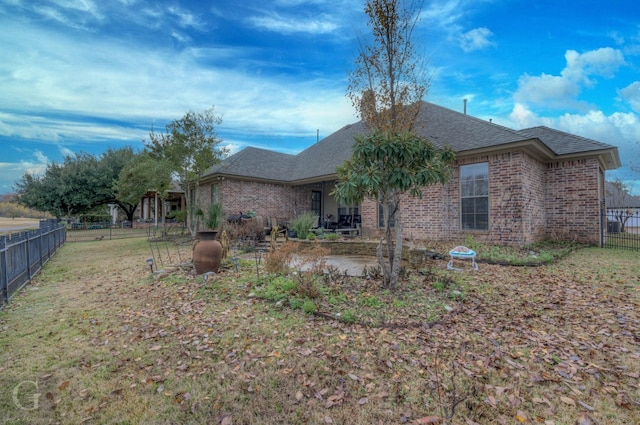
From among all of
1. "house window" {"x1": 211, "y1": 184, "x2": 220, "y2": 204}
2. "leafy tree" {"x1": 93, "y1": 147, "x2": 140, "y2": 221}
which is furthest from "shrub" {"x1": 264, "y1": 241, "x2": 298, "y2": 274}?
"leafy tree" {"x1": 93, "y1": 147, "x2": 140, "y2": 221}

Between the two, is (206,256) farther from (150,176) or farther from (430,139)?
(150,176)

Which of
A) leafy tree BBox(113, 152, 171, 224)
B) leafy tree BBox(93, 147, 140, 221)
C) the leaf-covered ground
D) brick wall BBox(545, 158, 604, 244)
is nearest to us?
the leaf-covered ground

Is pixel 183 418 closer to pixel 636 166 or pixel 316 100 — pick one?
pixel 316 100

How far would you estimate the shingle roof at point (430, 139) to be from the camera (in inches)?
380

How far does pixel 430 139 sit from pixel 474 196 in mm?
2449

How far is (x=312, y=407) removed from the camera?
8.00 ft

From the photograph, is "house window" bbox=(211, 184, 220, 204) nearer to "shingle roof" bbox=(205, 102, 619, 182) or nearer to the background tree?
"shingle roof" bbox=(205, 102, 619, 182)

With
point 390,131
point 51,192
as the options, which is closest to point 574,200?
point 390,131

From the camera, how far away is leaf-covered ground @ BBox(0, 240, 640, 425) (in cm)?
241

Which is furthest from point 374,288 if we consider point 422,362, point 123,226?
point 123,226

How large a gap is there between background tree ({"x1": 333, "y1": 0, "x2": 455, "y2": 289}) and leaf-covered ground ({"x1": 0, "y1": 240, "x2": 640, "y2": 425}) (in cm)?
165

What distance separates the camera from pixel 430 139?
10289 millimetres

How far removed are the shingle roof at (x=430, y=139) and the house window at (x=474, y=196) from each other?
0.87m

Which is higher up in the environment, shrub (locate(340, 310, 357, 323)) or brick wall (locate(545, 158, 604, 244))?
brick wall (locate(545, 158, 604, 244))
